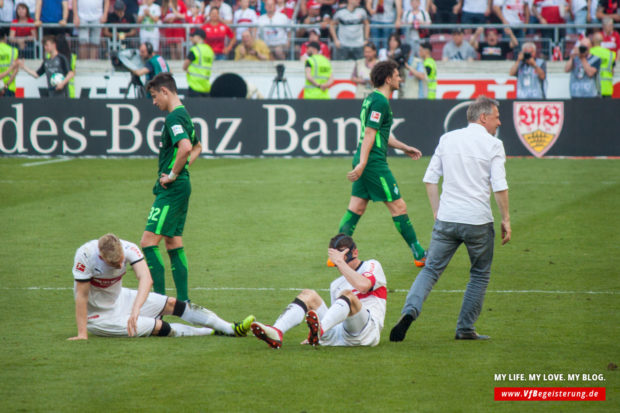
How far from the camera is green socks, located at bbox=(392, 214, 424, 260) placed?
Result: 10.0 meters

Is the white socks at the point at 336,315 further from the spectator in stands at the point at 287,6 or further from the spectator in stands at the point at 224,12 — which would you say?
Answer: the spectator in stands at the point at 287,6

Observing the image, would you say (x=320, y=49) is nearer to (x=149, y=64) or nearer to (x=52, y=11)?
(x=149, y=64)

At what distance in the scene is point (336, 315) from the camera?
21.5ft

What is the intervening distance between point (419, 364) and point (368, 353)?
0.47 metres

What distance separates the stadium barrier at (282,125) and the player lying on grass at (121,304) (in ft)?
41.9

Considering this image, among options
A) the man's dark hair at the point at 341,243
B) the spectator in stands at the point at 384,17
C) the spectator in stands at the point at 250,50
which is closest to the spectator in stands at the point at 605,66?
the spectator in stands at the point at 384,17

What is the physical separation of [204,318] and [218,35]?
17.4 metres

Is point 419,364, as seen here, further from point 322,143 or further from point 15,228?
point 322,143

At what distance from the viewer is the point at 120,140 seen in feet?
65.3

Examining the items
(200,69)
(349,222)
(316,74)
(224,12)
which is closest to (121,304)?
(349,222)

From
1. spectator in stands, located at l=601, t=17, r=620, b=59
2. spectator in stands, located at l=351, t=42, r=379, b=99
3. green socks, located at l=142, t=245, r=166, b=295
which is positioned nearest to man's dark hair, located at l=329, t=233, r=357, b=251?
green socks, located at l=142, t=245, r=166, b=295

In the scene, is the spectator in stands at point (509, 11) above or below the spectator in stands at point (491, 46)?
above

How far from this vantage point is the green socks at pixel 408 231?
10.0 metres

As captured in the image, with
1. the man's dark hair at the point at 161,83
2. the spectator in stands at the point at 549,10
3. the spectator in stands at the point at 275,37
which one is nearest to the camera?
the man's dark hair at the point at 161,83
